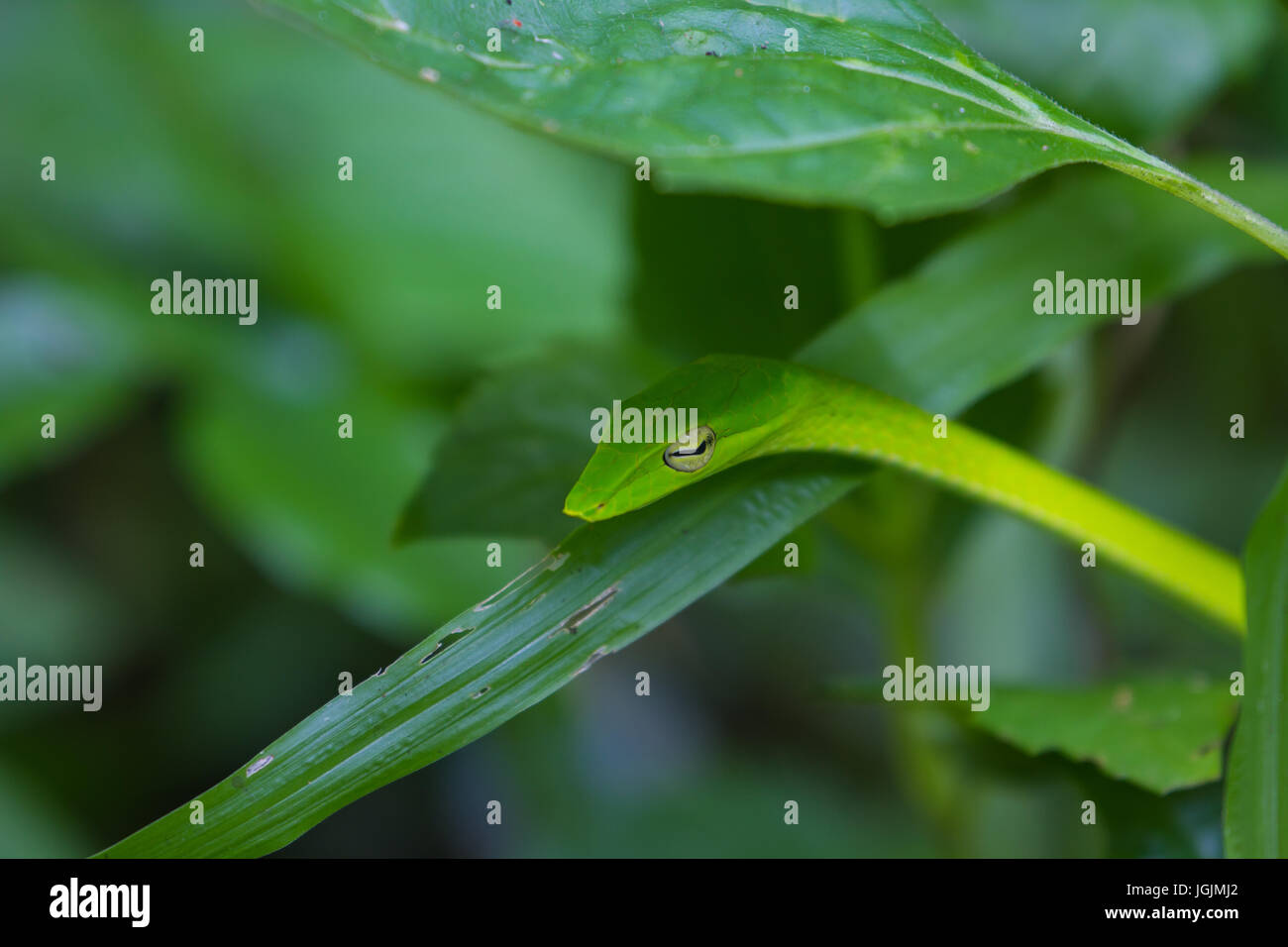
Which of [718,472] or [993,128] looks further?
[718,472]

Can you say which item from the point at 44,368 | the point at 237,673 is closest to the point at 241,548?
the point at 237,673

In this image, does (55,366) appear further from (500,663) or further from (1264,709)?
(1264,709)

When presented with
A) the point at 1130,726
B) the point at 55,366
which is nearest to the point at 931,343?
the point at 1130,726

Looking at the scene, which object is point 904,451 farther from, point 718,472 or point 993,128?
point 993,128

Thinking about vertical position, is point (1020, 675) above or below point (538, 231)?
below

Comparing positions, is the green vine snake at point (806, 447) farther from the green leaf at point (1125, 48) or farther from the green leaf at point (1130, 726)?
the green leaf at point (1125, 48)

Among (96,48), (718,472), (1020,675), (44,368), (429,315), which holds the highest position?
(96,48)
